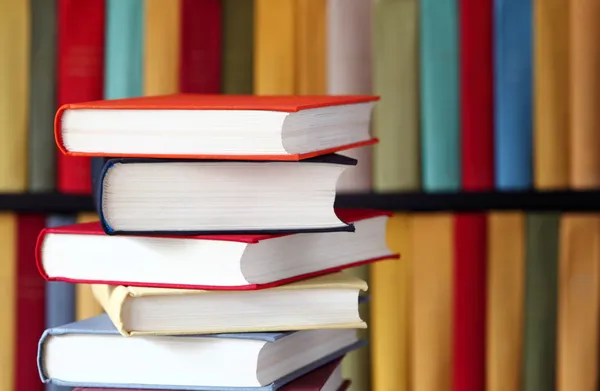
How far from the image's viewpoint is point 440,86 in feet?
3.92

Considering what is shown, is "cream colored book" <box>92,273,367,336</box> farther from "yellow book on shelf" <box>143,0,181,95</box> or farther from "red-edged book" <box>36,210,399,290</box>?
"yellow book on shelf" <box>143,0,181,95</box>

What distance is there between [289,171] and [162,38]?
0.55m

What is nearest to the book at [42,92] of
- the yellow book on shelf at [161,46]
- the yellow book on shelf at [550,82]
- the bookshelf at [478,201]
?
the yellow book on shelf at [161,46]

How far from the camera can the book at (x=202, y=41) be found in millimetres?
1227

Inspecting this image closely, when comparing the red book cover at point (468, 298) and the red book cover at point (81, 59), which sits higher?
the red book cover at point (81, 59)

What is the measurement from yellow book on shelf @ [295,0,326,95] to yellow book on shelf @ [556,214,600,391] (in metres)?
0.36

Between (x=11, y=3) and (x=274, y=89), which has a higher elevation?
(x=11, y=3)

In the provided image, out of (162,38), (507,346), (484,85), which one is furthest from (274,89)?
(507,346)

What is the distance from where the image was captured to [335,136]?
2.56ft

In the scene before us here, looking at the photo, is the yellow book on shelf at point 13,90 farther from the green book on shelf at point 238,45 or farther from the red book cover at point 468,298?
the red book cover at point 468,298

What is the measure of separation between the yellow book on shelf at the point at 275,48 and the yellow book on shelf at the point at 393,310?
226 millimetres

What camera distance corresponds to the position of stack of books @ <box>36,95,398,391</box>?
27.4 inches

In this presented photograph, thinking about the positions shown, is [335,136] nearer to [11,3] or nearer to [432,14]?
[432,14]

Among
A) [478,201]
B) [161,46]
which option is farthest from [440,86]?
[161,46]
